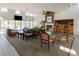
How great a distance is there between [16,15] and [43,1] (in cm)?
56

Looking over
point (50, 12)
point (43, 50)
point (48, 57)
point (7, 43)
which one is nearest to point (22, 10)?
point (50, 12)

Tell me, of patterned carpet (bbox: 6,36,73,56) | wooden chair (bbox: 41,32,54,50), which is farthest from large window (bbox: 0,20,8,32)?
wooden chair (bbox: 41,32,54,50)

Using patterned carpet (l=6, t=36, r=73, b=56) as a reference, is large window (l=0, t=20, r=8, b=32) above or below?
above

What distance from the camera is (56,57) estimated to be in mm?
2383

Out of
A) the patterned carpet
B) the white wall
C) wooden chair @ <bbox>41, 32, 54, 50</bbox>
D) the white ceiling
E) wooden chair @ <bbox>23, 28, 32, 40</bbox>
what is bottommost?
the patterned carpet

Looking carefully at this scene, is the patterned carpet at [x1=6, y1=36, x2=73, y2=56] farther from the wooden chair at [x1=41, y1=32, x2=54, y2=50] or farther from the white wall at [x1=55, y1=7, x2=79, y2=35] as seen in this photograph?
the white wall at [x1=55, y1=7, x2=79, y2=35]

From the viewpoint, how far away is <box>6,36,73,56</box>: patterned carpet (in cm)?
232

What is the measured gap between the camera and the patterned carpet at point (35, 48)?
232 cm

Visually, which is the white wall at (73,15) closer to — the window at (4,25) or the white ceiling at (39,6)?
the white ceiling at (39,6)

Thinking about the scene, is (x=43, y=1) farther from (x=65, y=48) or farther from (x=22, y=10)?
(x=65, y=48)

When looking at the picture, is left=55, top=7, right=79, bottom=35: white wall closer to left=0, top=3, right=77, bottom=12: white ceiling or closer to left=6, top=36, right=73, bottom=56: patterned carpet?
left=0, top=3, right=77, bottom=12: white ceiling

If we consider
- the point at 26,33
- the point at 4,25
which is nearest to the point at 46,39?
the point at 26,33

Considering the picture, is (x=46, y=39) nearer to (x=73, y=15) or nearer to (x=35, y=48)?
(x=35, y=48)

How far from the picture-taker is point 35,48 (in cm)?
233
